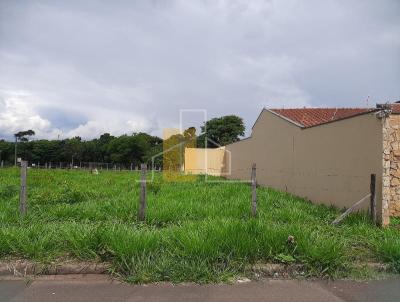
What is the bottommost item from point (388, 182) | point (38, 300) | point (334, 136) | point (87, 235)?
point (38, 300)

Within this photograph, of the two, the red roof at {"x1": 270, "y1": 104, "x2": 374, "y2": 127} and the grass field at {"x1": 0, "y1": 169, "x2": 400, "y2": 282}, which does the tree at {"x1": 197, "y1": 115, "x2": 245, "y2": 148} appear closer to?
the red roof at {"x1": 270, "y1": 104, "x2": 374, "y2": 127}

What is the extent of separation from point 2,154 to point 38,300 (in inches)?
4273

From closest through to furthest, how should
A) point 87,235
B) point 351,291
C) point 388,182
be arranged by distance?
1. point 351,291
2. point 87,235
3. point 388,182

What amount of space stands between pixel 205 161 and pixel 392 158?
26.1 meters

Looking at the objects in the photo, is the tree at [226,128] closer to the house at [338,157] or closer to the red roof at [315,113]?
the red roof at [315,113]

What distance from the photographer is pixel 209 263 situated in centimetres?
519

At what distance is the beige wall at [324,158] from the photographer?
912 centimetres

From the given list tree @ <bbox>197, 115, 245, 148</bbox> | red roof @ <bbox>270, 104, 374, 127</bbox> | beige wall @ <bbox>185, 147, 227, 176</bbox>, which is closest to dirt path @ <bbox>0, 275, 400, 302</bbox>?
red roof @ <bbox>270, 104, 374, 127</bbox>

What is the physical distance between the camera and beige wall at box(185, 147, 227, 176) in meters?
33.4

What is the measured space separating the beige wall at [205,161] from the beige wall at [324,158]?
13.2 meters

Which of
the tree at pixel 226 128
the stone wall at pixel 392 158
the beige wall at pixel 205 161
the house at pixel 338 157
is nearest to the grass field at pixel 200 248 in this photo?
the stone wall at pixel 392 158

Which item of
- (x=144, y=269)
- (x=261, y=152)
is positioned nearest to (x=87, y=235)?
(x=144, y=269)

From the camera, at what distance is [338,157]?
10.8 meters

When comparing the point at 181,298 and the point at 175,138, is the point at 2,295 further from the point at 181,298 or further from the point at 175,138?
the point at 175,138
